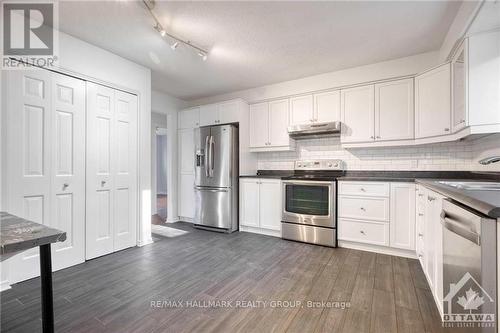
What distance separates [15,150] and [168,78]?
86.5 inches

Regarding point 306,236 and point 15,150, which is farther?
point 306,236

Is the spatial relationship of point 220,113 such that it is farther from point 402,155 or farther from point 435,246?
point 435,246

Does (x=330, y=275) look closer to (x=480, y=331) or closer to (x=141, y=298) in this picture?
(x=480, y=331)

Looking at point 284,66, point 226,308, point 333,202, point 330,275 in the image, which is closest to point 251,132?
point 284,66

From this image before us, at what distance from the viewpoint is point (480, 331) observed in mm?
814

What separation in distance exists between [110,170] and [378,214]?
337cm

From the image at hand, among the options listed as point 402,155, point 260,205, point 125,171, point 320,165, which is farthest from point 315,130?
point 125,171

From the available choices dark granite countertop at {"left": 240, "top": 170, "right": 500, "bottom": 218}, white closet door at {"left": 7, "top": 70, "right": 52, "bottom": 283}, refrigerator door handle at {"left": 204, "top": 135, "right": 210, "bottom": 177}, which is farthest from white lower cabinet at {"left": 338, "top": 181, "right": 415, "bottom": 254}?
white closet door at {"left": 7, "top": 70, "right": 52, "bottom": 283}

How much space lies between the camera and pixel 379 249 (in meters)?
2.83

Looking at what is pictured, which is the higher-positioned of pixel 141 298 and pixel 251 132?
pixel 251 132

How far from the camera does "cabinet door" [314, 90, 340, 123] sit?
10.8 feet

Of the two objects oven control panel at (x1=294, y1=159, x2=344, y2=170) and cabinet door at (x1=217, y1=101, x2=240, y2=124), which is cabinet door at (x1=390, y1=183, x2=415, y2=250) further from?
cabinet door at (x1=217, y1=101, x2=240, y2=124)

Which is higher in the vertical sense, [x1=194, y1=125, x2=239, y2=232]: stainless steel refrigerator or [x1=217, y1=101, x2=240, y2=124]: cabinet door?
[x1=217, y1=101, x2=240, y2=124]: cabinet door

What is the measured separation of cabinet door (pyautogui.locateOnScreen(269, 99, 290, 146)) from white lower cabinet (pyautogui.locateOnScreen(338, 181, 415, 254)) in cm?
122
